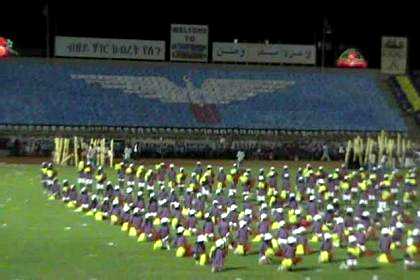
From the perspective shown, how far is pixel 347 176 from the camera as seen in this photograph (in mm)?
27609

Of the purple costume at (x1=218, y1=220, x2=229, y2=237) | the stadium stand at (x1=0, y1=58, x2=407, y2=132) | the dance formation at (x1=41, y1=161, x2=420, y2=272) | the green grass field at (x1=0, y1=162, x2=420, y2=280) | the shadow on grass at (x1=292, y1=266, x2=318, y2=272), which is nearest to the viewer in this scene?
the green grass field at (x1=0, y1=162, x2=420, y2=280)

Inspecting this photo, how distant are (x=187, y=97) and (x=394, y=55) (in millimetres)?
13612

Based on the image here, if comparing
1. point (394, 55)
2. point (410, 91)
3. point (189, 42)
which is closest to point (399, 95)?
point (410, 91)

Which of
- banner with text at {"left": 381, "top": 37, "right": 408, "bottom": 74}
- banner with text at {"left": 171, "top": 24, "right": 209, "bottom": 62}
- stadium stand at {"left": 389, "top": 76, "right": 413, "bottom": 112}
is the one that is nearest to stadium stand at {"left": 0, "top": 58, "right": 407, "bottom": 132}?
banner with text at {"left": 171, "top": 24, "right": 209, "bottom": 62}

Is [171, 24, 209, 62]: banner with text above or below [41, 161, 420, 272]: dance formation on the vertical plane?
above

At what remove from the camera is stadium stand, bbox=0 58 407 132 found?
47719 millimetres

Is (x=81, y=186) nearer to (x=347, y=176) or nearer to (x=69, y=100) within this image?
(x=347, y=176)

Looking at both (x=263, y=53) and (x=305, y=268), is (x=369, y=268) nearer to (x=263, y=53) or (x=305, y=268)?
(x=305, y=268)

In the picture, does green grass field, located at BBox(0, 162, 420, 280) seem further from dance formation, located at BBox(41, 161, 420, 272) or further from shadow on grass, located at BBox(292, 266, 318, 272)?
dance formation, located at BBox(41, 161, 420, 272)

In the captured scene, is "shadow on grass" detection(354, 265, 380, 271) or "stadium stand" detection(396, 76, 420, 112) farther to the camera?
"stadium stand" detection(396, 76, 420, 112)

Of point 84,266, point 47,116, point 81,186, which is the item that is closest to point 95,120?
point 47,116

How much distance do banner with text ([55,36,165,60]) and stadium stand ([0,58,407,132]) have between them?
63 centimetres

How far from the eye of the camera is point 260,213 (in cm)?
2114

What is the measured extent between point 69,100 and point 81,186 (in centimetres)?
2193
